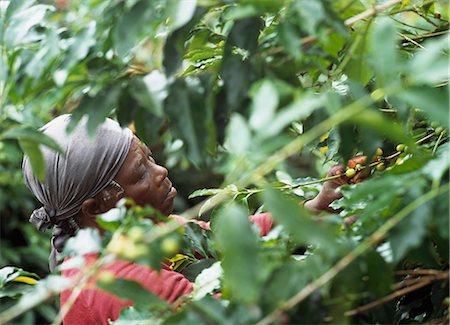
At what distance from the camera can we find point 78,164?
164cm

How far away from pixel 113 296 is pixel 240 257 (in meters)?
0.66

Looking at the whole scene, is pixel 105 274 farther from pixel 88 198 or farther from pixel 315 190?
pixel 88 198

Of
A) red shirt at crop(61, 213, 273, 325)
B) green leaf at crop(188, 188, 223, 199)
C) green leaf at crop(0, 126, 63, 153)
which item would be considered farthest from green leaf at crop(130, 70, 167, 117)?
green leaf at crop(188, 188, 223, 199)

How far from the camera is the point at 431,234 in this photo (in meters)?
1.03

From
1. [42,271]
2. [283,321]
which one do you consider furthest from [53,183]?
[42,271]

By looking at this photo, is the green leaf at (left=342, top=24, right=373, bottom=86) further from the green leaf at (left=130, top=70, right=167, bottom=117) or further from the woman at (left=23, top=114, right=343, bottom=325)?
the woman at (left=23, top=114, right=343, bottom=325)

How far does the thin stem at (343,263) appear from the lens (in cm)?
79

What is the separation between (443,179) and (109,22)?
1.34ft

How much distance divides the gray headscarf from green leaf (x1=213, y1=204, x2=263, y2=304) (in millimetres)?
932

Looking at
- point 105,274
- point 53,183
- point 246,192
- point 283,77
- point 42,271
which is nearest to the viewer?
point 105,274

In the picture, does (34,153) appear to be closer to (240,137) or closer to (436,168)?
(240,137)

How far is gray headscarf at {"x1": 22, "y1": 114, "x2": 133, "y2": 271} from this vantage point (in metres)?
1.64

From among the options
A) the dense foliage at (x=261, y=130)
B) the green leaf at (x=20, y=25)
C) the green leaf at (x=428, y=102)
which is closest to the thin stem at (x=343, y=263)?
the dense foliage at (x=261, y=130)

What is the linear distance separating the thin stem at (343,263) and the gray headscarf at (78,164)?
2.84 ft
